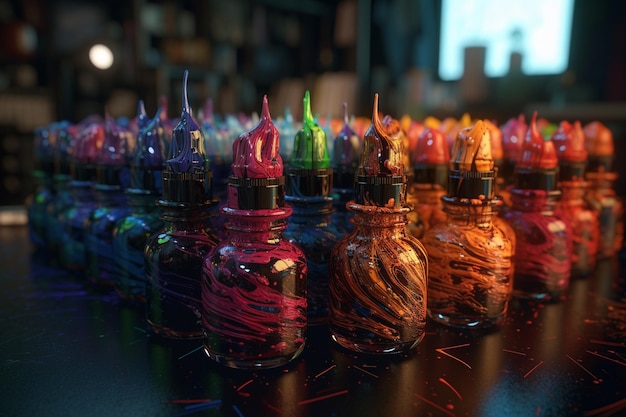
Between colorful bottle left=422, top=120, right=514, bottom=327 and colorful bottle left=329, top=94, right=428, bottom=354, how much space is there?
99 millimetres

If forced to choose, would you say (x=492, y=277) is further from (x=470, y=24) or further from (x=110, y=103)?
(x=110, y=103)

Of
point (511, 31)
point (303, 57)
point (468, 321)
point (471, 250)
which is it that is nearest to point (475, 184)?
point (471, 250)

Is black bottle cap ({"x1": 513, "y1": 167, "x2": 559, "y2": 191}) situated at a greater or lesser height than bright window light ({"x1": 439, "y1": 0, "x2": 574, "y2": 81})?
lesser

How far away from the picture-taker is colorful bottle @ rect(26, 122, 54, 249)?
1.25 meters

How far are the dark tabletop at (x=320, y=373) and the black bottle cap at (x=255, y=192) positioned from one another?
19 cm

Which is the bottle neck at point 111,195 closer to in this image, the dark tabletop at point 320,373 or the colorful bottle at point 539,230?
the dark tabletop at point 320,373

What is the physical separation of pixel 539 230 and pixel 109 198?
744 millimetres

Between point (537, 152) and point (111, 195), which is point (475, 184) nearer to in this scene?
point (537, 152)

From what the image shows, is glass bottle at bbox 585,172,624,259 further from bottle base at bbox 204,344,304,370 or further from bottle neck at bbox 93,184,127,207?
bottle neck at bbox 93,184,127,207

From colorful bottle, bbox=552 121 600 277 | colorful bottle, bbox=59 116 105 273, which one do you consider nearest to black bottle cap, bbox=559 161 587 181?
colorful bottle, bbox=552 121 600 277

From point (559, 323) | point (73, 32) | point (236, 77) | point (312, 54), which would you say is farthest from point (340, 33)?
point (559, 323)

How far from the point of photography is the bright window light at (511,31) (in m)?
2.73

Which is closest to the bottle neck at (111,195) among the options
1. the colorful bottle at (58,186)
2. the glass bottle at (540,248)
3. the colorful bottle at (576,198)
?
the colorful bottle at (58,186)

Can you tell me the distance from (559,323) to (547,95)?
241 centimetres
